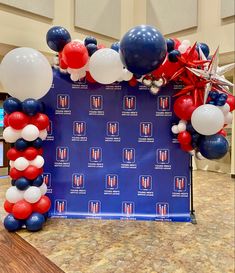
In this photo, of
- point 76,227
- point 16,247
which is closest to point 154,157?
point 76,227

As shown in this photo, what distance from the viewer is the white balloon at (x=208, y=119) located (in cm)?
225

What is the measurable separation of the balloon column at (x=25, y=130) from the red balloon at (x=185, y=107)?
1.37 m

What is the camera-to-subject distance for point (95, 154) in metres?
2.97

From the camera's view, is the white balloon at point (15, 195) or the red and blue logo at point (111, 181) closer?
the white balloon at point (15, 195)

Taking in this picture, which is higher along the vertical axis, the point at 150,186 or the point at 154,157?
the point at 154,157

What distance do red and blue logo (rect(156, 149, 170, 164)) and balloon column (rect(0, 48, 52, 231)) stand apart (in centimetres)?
134

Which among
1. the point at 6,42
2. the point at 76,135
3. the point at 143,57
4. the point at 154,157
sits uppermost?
the point at 6,42

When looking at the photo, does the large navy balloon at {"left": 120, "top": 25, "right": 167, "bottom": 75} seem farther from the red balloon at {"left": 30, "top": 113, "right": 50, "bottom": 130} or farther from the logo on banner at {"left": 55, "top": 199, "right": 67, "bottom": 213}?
the logo on banner at {"left": 55, "top": 199, "right": 67, "bottom": 213}

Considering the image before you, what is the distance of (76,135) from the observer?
2953mm

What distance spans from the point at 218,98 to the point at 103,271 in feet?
6.23

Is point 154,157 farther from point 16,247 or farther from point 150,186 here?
point 16,247

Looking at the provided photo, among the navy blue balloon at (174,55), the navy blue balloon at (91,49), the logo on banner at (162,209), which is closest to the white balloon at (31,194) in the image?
the logo on banner at (162,209)

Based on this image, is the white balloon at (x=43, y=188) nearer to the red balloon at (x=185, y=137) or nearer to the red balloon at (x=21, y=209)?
the red balloon at (x=21, y=209)

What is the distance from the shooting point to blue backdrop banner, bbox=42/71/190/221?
289 cm
